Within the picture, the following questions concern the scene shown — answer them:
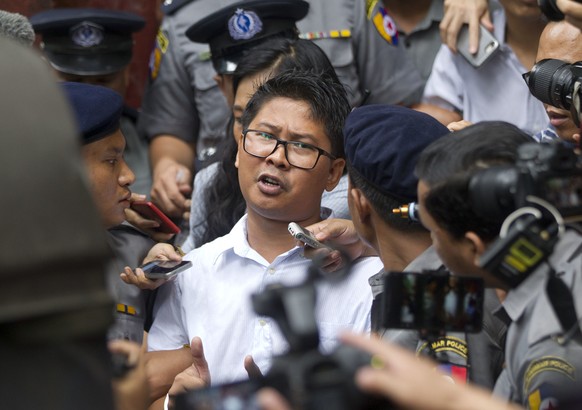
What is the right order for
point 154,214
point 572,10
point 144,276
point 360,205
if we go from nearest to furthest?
point 572,10 < point 360,205 < point 144,276 < point 154,214

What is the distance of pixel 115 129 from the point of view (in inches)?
146

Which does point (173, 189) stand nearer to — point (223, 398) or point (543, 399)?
point (543, 399)

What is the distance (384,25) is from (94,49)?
127 centimetres

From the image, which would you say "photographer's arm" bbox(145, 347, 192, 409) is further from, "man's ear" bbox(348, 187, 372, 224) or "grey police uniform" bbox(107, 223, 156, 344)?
"man's ear" bbox(348, 187, 372, 224)

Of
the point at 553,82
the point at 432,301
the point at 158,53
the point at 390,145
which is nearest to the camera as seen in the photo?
the point at 432,301

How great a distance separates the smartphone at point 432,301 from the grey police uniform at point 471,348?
0.07 m

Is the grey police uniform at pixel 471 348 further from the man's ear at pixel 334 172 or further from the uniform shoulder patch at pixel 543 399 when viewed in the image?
the man's ear at pixel 334 172

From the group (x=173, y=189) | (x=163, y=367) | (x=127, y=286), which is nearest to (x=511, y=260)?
(x=163, y=367)

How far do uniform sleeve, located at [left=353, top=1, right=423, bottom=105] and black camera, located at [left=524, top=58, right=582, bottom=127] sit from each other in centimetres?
141

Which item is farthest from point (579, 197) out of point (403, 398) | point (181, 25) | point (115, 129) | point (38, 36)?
point (38, 36)

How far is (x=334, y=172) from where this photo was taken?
3.60 m

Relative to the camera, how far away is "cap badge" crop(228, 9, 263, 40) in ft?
14.4

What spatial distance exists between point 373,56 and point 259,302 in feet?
9.96

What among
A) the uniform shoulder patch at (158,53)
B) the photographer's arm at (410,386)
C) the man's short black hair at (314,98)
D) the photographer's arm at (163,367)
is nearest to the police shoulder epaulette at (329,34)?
the uniform shoulder patch at (158,53)
